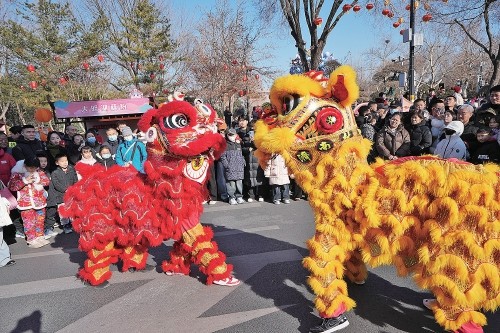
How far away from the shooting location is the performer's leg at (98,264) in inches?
130

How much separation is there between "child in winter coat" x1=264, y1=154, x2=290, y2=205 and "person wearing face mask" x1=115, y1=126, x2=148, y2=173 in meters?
2.12

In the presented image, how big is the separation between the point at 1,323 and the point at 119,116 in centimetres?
1353

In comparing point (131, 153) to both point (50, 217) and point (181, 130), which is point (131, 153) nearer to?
point (50, 217)

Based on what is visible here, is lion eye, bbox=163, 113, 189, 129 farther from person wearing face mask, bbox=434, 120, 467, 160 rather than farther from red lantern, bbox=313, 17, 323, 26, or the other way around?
red lantern, bbox=313, 17, 323, 26

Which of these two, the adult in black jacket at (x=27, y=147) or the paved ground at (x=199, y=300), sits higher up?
the adult in black jacket at (x=27, y=147)

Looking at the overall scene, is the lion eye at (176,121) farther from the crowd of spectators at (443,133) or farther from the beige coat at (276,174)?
the beige coat at (276,174)

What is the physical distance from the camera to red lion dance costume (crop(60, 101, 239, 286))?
113 inches

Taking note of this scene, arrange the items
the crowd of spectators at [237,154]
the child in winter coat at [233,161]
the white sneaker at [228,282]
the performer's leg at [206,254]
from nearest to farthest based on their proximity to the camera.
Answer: the performer's leg at [206,254] < the white sneaker at [228,282] < the crowd of spectators at [237,154] < the child in winter coat at [233,161]

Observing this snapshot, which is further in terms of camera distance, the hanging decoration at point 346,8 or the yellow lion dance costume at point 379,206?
the hanging decoration at point 346,8

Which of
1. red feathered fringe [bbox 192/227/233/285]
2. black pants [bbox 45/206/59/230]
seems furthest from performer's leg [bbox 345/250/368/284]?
black pants [bbox 45/206/59/230]

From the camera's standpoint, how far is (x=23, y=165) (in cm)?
480

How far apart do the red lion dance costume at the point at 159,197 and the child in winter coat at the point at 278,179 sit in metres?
2.99

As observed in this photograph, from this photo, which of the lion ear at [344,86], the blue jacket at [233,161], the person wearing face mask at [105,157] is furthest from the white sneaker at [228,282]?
the person wearing face mask at [105,157]

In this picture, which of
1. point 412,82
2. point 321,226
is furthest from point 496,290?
point 412,82
